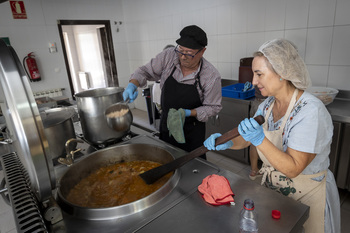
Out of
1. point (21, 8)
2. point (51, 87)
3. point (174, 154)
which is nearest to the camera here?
point (174, 154)

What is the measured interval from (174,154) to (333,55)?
227 cm

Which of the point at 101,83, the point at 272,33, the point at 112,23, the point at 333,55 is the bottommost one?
the point at 101,83

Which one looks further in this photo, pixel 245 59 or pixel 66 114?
pixel 245 59

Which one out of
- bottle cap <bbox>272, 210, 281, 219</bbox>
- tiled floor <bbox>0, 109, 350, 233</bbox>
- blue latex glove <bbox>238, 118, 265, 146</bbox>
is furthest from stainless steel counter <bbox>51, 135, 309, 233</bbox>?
tiled floor <bbox>0, 109, 350, 233</bbox>

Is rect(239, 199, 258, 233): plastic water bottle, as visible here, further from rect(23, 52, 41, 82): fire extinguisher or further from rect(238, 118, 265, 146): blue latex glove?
rect(23, 52, 41, 82): fire extinguisher

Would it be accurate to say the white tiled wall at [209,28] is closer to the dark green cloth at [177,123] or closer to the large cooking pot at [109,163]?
the dark green cloth at [177,123]

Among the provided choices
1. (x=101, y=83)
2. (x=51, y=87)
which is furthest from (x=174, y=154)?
(x=101, y=83)

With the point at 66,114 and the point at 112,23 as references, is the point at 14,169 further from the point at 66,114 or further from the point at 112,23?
the point at 112,23

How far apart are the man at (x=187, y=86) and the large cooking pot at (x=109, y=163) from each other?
39cm

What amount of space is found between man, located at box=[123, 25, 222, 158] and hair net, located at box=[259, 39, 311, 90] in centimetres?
64

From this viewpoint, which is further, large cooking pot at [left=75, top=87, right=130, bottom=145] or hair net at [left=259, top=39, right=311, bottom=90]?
large cooking pot at [left=75, top=87, right=130, bottom=145]

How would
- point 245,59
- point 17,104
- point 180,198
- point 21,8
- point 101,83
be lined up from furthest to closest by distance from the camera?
1. point 101,83
2. point 21,8
3. point 245,59
4. point 180,198
5. point 17,104

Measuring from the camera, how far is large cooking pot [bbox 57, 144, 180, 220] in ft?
3.15

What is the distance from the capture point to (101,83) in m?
7.45
